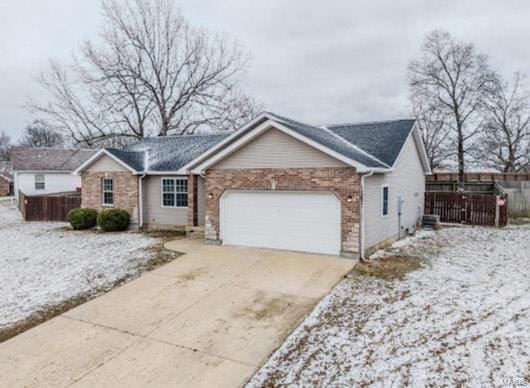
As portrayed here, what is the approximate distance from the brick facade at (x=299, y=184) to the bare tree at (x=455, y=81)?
21.1 m

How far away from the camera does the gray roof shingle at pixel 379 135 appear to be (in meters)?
13.1

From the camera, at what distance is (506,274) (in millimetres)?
9203

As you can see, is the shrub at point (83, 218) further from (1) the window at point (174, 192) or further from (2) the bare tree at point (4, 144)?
(2) the bare tree at point (4, 144)

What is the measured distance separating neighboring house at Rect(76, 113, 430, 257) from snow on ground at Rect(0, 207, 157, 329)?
249 centimetres

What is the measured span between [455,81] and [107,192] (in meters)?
25.3

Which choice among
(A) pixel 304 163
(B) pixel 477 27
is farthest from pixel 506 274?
(B) pixel 477 27

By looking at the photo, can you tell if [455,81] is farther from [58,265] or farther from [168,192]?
[58,265]

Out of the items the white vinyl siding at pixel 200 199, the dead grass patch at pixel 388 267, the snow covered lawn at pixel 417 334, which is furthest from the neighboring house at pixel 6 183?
the snow covered lawn at pixel 417 334

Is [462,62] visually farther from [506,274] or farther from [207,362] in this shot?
[207,362]

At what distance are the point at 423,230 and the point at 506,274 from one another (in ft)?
24.3

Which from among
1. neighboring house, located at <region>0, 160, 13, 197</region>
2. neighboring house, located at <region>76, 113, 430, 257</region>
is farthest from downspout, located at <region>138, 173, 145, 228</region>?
neighboring house, located at <region>0, 160, 13, 197</region>

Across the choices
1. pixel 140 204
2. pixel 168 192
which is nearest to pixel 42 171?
pixel 140 204

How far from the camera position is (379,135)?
14.4 m

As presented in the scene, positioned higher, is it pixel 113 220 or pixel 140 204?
pixel 140 204
